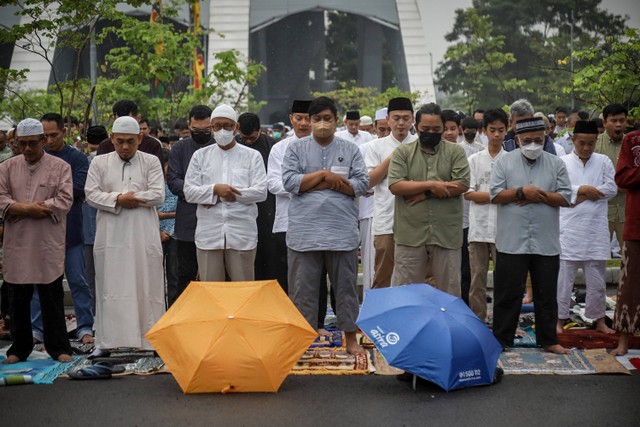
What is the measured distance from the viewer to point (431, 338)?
726cm

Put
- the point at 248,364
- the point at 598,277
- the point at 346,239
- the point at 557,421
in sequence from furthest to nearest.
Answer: the point at 598,277, the point at 346,239, the point at 248,364, the point at 557,421

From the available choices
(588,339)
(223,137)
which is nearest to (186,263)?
(223,137)

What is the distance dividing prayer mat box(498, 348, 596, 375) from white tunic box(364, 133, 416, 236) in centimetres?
185

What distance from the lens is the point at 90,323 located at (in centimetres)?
998

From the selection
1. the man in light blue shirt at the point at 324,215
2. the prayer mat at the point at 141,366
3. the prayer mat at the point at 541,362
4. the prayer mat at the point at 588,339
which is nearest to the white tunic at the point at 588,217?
the prayer mat at the point at 588,339

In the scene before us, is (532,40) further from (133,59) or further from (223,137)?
(223,137)

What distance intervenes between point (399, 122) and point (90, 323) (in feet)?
12.0

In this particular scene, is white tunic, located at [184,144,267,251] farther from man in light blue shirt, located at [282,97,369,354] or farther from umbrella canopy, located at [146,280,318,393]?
umbrella canopy, located at [146,280,318,393]

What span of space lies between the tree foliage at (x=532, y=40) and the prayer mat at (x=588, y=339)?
1368 inches

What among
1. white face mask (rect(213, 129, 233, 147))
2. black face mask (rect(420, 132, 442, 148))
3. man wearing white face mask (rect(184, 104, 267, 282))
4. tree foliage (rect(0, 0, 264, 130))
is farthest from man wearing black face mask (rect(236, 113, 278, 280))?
tree foliage (rect(0, 0, 264, 130))

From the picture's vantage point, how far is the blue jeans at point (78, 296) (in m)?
9.79

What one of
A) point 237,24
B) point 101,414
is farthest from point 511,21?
point 101,414

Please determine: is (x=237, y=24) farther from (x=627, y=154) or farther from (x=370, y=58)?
(x=627, y=154)

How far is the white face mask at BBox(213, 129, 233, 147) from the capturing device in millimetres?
9227
